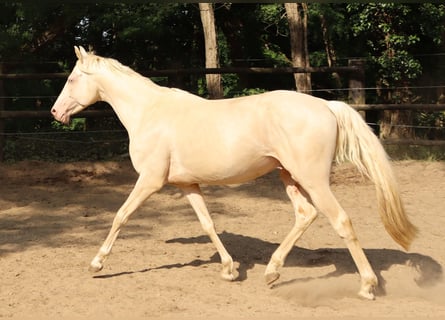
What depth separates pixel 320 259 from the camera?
5.96 metres

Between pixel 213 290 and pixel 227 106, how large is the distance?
1.47 meters

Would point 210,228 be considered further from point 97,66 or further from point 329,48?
point 329,48

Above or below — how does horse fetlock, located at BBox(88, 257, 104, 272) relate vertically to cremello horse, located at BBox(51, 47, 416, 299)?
below

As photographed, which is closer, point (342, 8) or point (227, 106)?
point (227, 106)

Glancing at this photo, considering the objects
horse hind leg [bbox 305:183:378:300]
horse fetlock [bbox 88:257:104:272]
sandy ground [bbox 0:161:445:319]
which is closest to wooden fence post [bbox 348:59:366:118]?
sandy ground [bbox 0:161:445:319]

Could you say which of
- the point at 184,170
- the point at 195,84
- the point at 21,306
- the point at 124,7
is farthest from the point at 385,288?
the point at 124,7

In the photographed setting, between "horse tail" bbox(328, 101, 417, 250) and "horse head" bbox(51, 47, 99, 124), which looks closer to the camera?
"horse tail" bbox(328, 101, 417, 250)

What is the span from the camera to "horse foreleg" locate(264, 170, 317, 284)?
16.7 ft

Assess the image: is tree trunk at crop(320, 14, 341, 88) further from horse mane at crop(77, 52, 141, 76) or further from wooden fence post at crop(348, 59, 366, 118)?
horse mane at crop(77, 52, 141, 76)

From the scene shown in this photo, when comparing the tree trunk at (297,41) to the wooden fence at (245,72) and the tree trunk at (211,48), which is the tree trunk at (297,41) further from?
the tree trunk at (211,48)

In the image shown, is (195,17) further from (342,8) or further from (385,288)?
(385,288)

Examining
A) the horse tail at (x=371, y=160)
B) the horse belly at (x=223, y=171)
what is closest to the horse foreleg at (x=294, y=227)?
the horse belly at (x=223, y=171)

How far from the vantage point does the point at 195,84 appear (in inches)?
555

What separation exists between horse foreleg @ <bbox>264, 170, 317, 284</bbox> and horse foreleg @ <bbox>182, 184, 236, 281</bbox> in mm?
356
